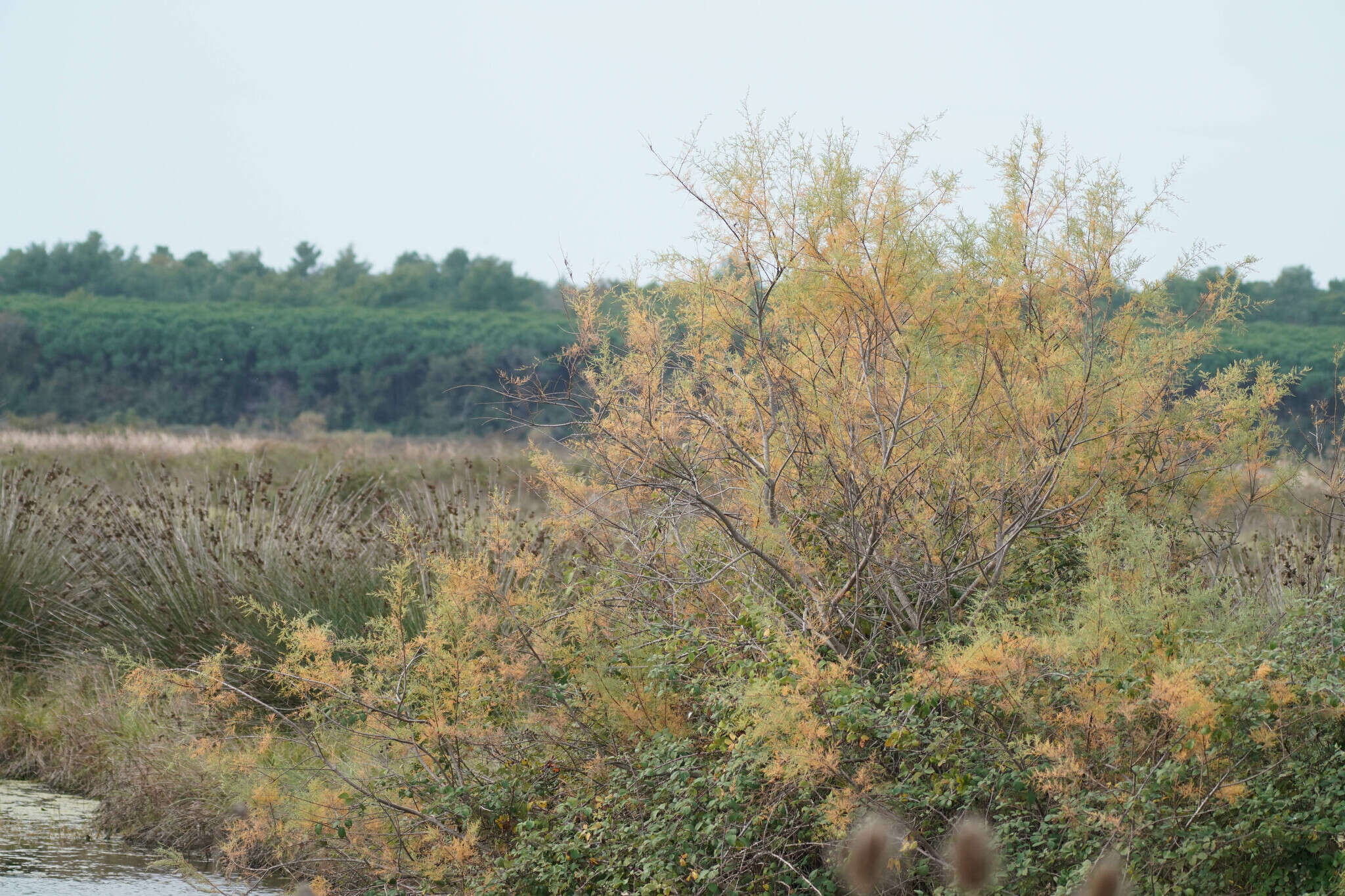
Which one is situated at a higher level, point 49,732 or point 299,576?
point 299,576

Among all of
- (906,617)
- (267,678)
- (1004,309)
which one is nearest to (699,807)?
(906,617)

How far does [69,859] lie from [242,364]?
4128cm

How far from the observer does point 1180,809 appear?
336 centimetres

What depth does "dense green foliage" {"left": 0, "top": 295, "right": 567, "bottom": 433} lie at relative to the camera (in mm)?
42375

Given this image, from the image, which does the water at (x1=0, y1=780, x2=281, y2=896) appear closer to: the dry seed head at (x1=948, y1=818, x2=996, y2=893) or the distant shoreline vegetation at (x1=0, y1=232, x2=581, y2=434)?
the dry seed head at (x1=948, y1=818, x2=996, y2=893)

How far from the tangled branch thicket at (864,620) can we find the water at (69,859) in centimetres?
57

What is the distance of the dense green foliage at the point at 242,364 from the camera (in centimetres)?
4238

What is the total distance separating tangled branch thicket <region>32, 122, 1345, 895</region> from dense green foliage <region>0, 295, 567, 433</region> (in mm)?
35991

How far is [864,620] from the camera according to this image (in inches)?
176

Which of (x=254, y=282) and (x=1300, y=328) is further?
(x=254, y=282)

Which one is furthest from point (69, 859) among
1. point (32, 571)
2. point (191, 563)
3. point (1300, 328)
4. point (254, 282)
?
point (254, 282)

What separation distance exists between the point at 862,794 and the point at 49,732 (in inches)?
203

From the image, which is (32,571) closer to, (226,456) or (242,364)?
(226,456)

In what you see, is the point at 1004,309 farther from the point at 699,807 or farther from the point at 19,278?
the point at 19,278
